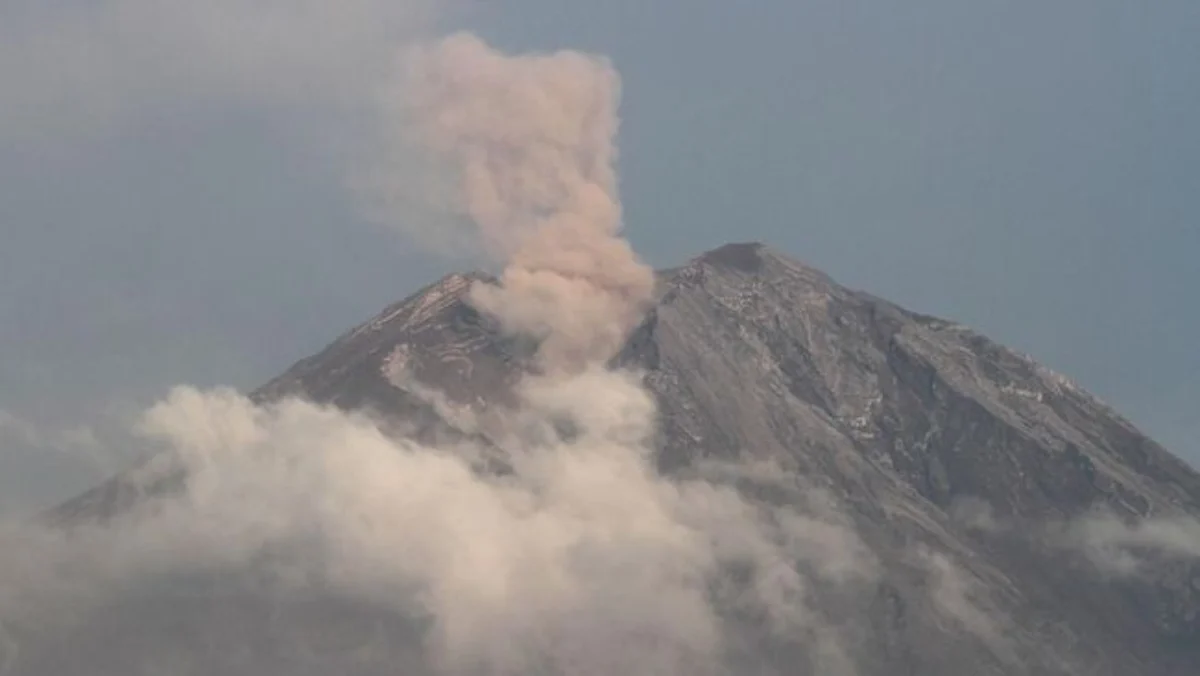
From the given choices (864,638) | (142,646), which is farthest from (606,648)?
(142,646)

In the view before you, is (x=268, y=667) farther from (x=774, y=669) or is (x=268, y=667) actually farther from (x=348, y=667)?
(x=774, y=669)

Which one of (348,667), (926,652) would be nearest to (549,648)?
(348,667)

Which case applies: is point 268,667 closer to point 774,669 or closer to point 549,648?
point 549,648

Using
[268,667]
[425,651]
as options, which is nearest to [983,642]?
[425,651]

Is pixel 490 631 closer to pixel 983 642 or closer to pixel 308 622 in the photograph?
pixel 308 622

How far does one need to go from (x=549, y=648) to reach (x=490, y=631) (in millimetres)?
5802

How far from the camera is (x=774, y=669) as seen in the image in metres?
194

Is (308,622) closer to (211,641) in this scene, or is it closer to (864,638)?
(211,641)

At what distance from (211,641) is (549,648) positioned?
2777cm

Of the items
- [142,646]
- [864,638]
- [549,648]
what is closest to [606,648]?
[549,648]

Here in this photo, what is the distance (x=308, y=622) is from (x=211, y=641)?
8040 mm

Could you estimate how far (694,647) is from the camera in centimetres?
19662

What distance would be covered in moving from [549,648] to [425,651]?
400 inches

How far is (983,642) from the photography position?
7869 inches
